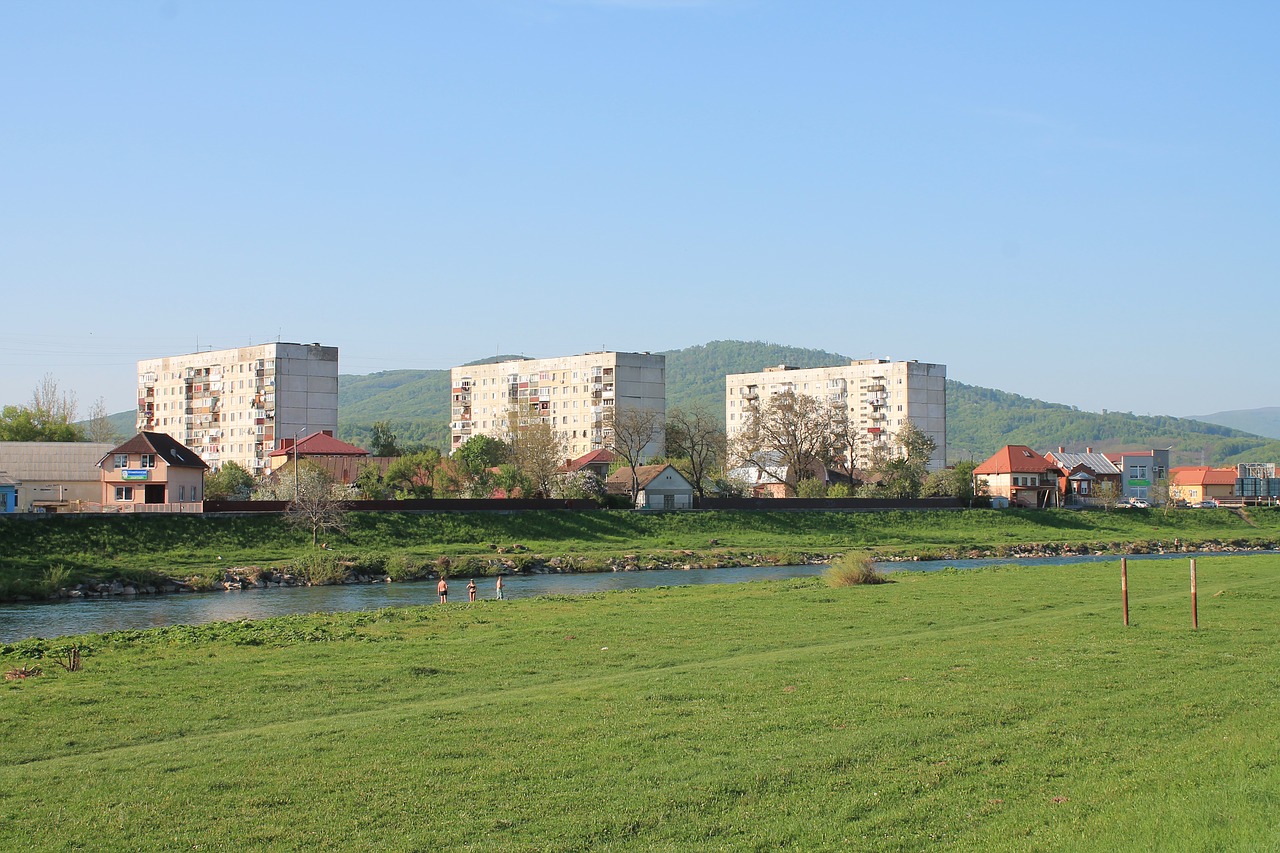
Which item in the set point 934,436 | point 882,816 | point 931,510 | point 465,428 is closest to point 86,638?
point 882,816

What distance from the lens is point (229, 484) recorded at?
306 feet

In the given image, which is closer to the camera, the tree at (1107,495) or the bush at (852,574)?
the bush at (852,574)

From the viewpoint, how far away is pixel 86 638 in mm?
28016

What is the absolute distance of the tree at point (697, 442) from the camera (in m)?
106

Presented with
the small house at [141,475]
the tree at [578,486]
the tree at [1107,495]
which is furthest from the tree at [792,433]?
the small house at [141,475]

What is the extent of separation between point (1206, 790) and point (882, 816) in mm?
3328

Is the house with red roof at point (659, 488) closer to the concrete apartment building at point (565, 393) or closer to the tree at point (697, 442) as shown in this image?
the tree at point (697, 442)

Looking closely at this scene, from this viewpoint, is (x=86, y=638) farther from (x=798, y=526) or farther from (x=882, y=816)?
(x=798, y=526)

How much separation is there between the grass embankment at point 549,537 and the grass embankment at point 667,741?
32573 mm

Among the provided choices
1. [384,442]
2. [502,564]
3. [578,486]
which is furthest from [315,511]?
[384,442]

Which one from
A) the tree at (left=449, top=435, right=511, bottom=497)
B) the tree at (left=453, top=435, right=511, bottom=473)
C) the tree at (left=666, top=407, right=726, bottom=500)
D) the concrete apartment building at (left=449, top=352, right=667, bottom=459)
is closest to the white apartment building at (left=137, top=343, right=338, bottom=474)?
the concrete apartment building at (left=449, top=352, right=667, bottom=459)

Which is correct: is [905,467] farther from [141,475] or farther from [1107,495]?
[141,475]

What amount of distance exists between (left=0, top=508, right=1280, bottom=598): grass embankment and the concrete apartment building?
51.7 meters

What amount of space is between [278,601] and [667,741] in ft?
115
